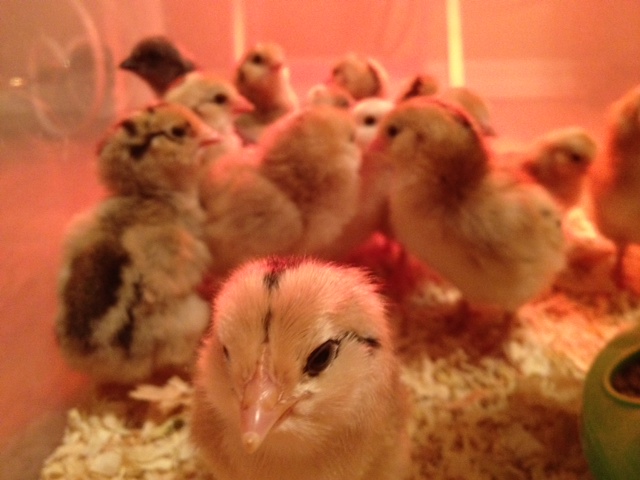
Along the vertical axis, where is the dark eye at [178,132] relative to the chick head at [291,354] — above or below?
above

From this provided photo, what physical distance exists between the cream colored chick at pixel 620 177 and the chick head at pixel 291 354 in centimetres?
129

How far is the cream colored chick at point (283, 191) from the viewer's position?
1.61m

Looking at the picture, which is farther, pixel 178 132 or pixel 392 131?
pixel 392 131

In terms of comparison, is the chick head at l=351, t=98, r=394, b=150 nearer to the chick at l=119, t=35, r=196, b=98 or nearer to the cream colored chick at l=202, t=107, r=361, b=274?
the cream colored chick at l=202, t=107, r=361, b=274

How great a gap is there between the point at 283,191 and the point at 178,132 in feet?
1.10

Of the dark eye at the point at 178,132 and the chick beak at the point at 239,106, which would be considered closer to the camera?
the dark eye at the point at 178,132

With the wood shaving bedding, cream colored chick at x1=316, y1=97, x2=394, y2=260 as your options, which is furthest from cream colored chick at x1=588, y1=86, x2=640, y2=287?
cream colored chick at x1=316, y1=97, x2=394, y2=260

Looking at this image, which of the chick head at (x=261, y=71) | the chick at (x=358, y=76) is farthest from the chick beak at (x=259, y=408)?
the chick at (x=358, y=76)

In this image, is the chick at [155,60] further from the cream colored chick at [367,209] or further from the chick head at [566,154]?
the chick head at [566,154]

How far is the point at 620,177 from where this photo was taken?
1821 mm

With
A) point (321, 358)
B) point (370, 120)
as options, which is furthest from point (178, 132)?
point (321, 358)

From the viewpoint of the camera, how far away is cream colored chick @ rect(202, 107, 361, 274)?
1.61m

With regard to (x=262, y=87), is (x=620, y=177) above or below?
below

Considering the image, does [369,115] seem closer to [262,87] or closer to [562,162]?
[262,87]
